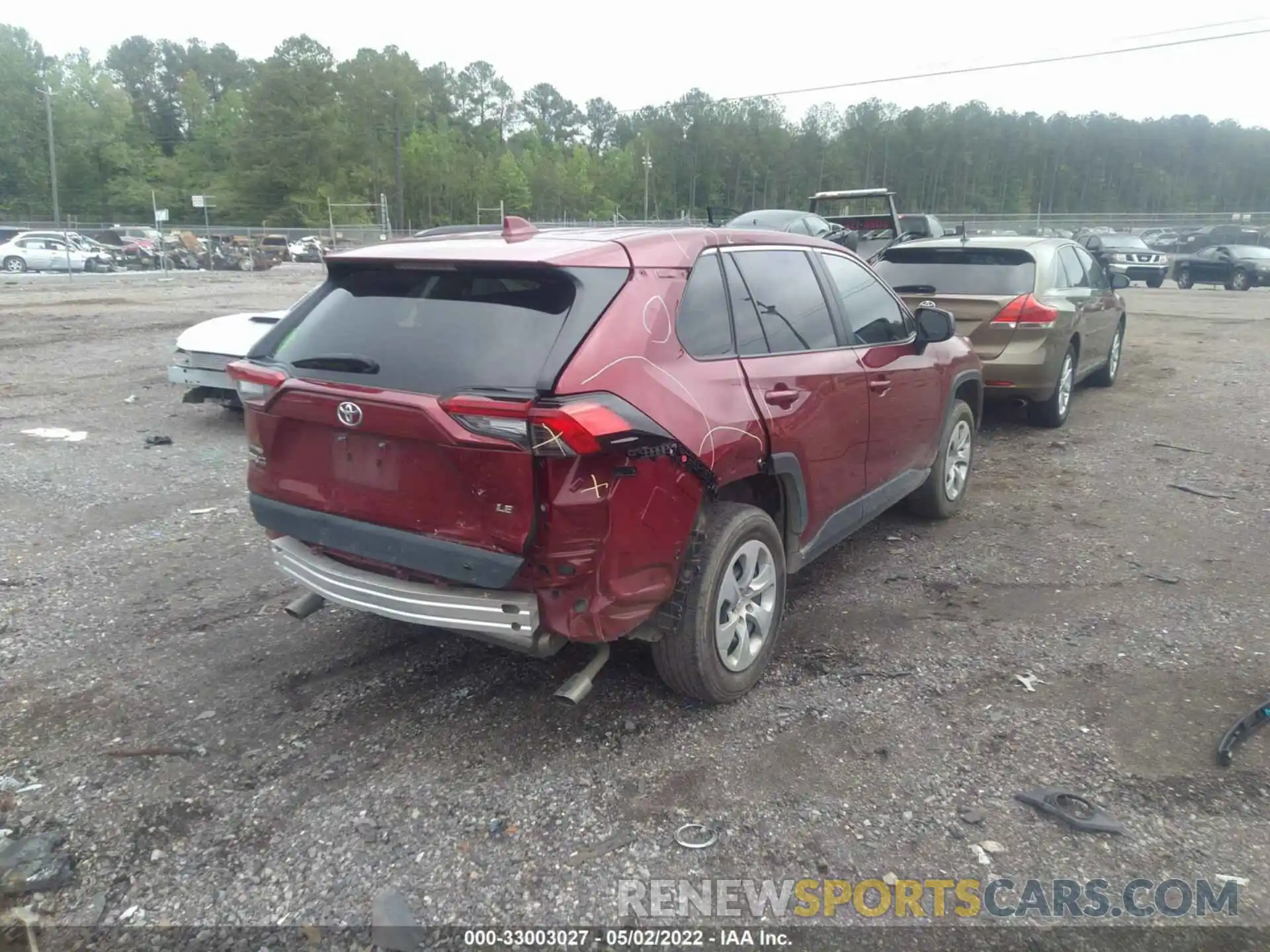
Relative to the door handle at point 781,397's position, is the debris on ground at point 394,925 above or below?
below

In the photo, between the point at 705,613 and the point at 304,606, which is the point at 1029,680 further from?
the point at 304,606

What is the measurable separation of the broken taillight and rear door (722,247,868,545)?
894mm

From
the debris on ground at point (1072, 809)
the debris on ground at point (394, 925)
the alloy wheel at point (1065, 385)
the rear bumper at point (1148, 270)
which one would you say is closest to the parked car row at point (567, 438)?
the debris on ground at point (394, 925)

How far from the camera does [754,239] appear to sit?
4152mm

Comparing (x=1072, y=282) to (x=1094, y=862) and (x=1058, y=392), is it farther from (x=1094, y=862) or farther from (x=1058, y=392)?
(x=1094, y=862)

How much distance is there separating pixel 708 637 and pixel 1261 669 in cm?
247

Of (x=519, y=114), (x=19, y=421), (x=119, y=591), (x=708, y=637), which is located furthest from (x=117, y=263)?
(x=519, y=114)

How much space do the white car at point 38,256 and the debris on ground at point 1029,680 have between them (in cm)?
3590

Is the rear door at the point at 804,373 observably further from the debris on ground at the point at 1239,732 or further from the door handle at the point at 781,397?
the debris on ground at the point at 1239,732

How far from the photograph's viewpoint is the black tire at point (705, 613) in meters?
3.41

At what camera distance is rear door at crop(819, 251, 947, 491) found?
4648 millimetres

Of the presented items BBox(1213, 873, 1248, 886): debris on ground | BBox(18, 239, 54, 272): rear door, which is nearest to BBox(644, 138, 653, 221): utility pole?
BBox(18, 239, 54, 272): rear door

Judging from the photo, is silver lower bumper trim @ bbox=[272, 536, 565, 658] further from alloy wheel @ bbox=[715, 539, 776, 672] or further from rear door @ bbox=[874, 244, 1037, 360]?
rear door @ bbox=[874, 244, 1037, 360]

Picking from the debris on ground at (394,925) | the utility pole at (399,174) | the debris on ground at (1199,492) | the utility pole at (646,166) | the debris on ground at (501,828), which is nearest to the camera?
the debris on ground at (394,925)
